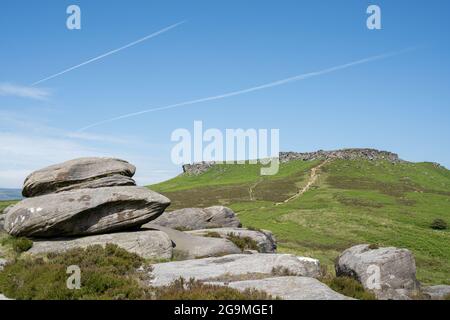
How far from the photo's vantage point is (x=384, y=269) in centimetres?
2941

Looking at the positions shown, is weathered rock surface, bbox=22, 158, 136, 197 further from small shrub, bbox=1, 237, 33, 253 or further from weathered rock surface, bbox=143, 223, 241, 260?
weathered rock surface, bbox=143, 223, 241, 260

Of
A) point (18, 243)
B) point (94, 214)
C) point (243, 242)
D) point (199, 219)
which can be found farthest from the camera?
point (199, 219)

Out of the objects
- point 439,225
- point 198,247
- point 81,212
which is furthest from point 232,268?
point 439,225

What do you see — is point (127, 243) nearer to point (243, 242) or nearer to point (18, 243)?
point (18, 243)

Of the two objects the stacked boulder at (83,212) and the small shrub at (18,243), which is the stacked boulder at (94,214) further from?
the small shrub at (18,243)

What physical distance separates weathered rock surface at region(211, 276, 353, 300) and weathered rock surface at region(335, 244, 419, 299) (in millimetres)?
11808

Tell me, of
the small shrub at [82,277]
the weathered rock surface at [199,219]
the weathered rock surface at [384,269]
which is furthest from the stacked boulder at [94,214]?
the weathered rock surface at [199,219]

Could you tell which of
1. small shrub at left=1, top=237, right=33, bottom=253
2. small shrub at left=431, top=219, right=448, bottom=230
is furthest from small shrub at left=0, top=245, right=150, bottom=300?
small shrub at left=431, top=219, right=448, bottom=230

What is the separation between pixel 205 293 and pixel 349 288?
22.7 feet

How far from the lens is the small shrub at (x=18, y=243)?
29580 millimetres

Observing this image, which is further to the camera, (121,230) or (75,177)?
(75,177)

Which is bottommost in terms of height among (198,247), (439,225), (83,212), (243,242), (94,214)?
(439,225)

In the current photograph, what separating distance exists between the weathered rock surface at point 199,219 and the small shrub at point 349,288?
3044 centimetres

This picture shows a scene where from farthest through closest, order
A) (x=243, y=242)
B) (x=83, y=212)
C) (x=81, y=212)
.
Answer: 1. (x=243, y=242)
2. (x=83, y=212)
3. (x=81, y=212)
